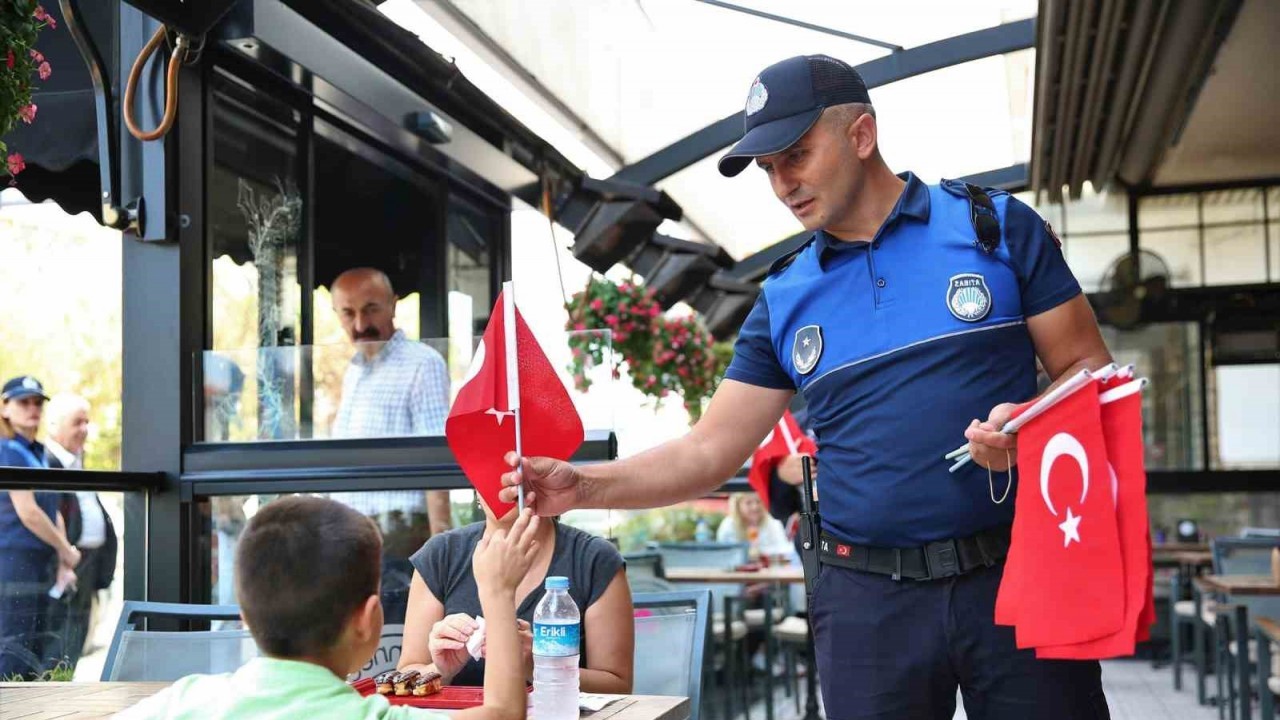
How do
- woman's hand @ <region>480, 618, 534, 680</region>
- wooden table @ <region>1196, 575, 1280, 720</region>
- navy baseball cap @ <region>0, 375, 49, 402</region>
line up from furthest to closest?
1. wooden table @ <region>1196, 575, 1280, 720</region>
2. navy baseball cap @ <region>0, 375, 49, 402</region>
3. woman's hand @ <region>480, 618, 534, 680</region>

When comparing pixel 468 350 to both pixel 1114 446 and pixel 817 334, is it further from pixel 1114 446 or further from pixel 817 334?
pixel 1114 446

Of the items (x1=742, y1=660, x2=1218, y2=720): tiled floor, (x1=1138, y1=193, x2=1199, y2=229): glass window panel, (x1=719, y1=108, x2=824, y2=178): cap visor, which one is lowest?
(x1=742, y1=660, x2=1218, y2=720): tiled floor

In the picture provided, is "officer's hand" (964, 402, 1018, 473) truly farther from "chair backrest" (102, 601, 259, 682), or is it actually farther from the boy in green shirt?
"chair backrest" (102, 601, 259, 682)

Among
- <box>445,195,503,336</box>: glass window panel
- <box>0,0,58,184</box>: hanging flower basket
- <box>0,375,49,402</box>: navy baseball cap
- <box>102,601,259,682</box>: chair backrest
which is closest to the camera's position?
<box>0,0,58,184</box>: hanging flower basket

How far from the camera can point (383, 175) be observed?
22.2ft

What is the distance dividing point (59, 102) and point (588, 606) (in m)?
3.04

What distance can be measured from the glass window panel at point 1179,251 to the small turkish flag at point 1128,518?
1098 cm

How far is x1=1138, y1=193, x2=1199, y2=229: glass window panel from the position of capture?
1223cm

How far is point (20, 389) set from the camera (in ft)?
18.4

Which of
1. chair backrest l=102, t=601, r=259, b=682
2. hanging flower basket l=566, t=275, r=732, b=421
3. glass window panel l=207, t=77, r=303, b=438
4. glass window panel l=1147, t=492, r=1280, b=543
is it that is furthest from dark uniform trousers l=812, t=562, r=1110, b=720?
glass window panel l=1147, t=492, r=1280, b=543

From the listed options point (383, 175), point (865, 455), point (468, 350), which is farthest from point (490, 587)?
point (383, 175)

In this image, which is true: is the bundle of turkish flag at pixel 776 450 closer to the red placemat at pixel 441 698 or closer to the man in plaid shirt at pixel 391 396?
the man in plaid shirt at pixel 391 396

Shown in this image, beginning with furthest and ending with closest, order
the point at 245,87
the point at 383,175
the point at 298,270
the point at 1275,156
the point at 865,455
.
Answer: the point at 1275,156
the point at 383,175
the point at 298,270
the point at 245,87
the point at 865,455

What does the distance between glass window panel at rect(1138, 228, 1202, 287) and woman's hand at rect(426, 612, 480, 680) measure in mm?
10881
